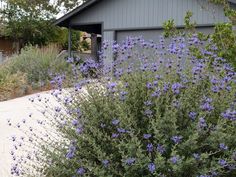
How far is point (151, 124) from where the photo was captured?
3.56 meters

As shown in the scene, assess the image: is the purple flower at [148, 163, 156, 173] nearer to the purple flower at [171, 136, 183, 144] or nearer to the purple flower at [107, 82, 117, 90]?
the purple flower at [171, 136, 183, 144]

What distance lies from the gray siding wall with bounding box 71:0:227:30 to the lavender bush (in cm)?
1020

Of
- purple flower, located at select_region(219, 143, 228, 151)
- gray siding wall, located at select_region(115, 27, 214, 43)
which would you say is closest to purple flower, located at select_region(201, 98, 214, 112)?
purple flower, located at select_region(219, 143, 228, 151)

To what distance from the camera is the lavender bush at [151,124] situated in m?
3.24

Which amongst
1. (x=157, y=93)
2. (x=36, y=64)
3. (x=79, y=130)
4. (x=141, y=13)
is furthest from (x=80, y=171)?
(x=141, y=13)

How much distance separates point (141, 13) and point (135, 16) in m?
0.27

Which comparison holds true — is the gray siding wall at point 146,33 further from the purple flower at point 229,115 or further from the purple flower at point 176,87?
the purple flower at point 229,115

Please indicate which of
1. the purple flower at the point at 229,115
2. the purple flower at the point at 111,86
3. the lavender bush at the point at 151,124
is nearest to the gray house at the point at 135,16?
the lavender bush at the point at 151,124

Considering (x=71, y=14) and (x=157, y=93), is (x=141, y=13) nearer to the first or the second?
(x=71, y=14)

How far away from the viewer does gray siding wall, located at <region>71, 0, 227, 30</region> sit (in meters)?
14.1

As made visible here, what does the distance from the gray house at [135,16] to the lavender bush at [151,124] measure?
403 inches

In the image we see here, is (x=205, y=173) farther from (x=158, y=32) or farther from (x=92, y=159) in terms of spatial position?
(x=158, y=32)

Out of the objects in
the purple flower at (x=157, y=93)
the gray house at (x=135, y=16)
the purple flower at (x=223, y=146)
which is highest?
the gray house at (x=135, y=16)

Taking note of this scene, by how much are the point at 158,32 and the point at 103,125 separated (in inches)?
468
